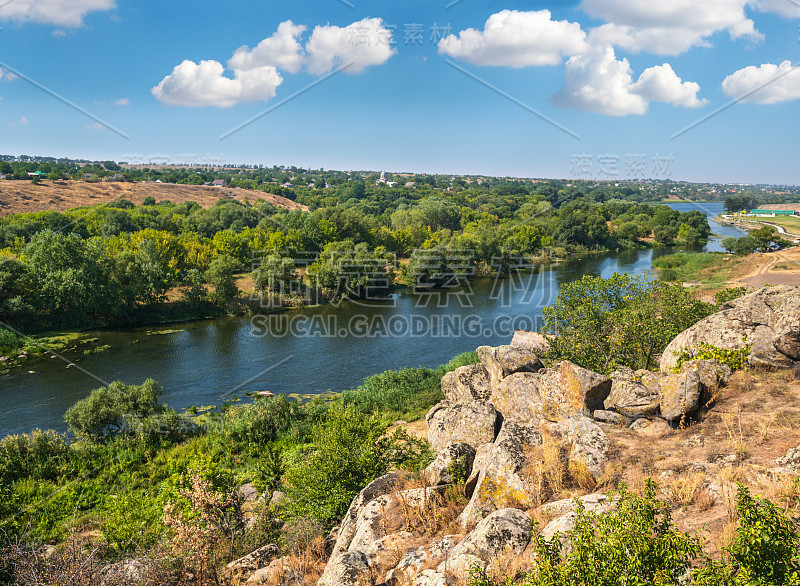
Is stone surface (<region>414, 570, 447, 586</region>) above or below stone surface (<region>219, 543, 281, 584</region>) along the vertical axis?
above

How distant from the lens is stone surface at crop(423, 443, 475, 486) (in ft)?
37.7

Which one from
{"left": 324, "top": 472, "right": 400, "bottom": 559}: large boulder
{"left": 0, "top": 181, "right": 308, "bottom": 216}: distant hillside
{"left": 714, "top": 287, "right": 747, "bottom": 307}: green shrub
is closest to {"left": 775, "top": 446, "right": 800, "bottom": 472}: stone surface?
{"left": 324, "top": 472, "right": 400, "bottom": 559}: large boulder

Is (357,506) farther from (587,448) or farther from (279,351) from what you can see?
(279,351)

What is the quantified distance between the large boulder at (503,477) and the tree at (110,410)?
1899 cm

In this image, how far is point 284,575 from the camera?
9.62 metres

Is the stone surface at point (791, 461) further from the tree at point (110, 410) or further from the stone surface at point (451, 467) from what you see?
the tree at point (110, 410)

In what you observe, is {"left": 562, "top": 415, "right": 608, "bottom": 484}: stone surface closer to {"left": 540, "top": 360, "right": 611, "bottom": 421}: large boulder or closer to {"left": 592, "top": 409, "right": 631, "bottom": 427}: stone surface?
{"left": 592, "top": 409, "right": 631, "bottom": 427}: stone surface

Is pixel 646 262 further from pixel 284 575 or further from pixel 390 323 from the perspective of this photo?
pixel 284 575

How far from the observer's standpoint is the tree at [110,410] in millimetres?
22047

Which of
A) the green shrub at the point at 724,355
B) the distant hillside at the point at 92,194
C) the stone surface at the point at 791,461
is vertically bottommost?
the stone surface at the point at 791,461

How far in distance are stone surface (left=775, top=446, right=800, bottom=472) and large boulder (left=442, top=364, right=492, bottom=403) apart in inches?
393

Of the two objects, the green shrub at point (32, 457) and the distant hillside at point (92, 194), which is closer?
the green shrub at point (32, 457)

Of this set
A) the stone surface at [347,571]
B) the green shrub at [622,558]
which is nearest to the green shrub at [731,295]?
the green shrub at [622,558]

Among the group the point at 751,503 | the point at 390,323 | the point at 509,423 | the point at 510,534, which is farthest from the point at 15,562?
the point at 390,323
